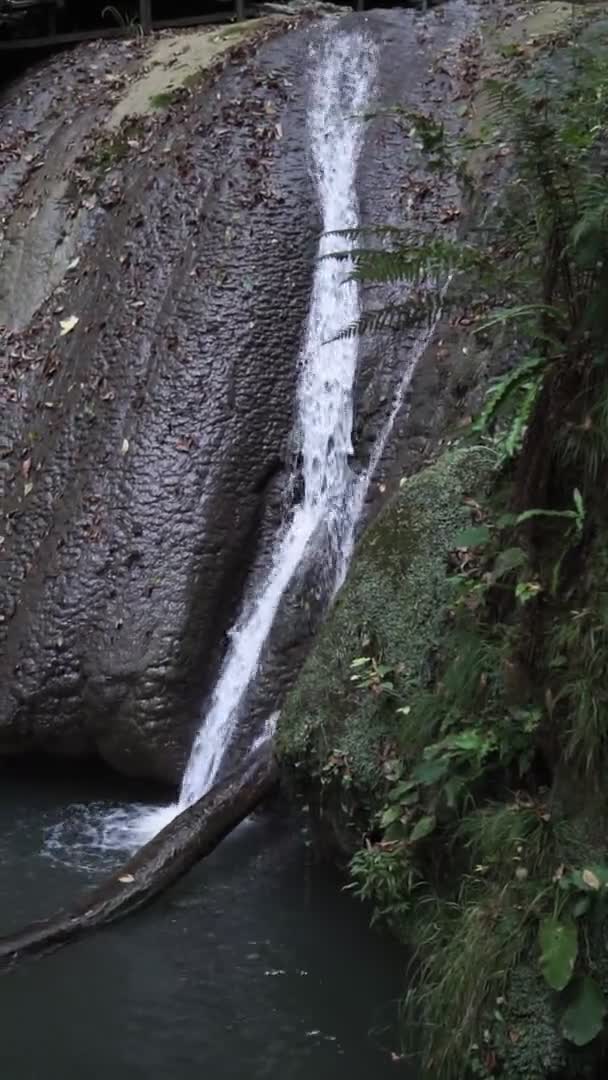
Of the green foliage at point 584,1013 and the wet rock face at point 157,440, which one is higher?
the wet rock face at point 157,440

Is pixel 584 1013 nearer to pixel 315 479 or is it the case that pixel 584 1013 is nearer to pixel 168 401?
pixel 315 479

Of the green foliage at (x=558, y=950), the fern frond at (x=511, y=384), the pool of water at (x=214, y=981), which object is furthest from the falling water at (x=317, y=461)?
the green foliage at (x=558, y=950)

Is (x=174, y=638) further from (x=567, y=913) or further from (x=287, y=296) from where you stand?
(x=567, y=913)

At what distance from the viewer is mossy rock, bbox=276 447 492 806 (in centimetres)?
523

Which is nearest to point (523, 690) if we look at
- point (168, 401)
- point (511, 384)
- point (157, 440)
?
point (511, 384)

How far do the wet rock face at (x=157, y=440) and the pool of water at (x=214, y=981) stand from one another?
1.19 meters

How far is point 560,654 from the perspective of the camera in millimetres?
4188

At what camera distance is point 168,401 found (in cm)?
790

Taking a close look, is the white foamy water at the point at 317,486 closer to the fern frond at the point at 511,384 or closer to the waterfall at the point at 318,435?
the waterfall at the point at 318,435

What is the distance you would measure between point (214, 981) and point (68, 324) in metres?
5.27

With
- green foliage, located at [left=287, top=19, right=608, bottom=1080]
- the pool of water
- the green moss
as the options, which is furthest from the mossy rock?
the green moss

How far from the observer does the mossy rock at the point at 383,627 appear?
5.23 m

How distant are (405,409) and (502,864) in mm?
3791

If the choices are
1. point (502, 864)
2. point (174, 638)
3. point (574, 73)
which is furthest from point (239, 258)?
point (502, 864)
